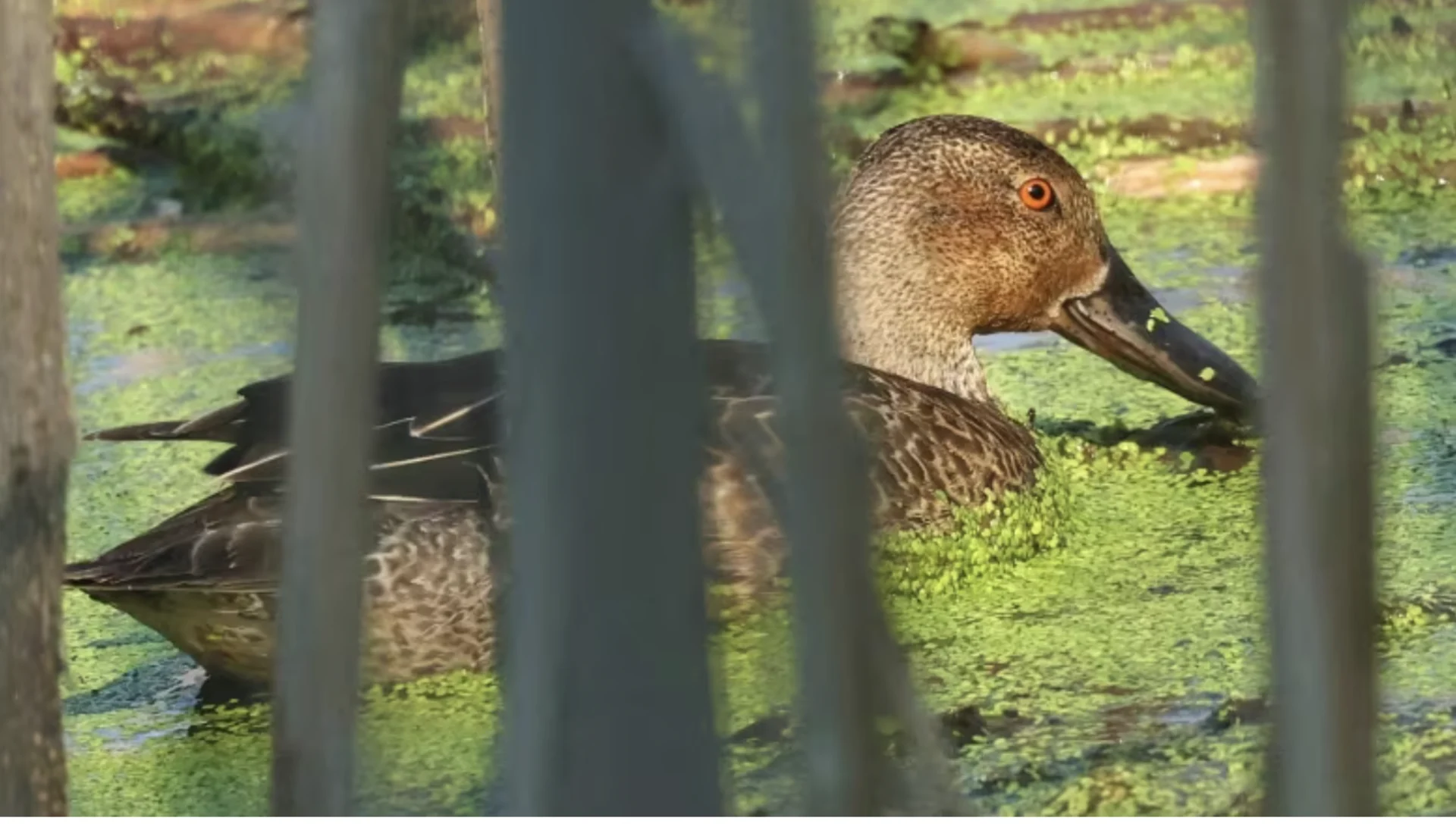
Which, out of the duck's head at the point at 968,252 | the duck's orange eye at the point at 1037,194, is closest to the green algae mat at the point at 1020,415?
the duck's head at the point at 968,252

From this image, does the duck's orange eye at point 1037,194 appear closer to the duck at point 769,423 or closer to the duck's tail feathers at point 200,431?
the duck at point 769,423

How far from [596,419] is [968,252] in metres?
1.98

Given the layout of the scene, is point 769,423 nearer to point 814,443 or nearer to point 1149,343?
point 814,443

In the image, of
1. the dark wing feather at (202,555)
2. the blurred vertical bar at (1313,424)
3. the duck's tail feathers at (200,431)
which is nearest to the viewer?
the blurred vertical bar at (1313,424)

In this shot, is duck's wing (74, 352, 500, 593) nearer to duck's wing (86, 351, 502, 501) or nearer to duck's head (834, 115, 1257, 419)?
duck's wing (86, 351, 502, 501)

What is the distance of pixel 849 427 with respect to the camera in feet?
1.87

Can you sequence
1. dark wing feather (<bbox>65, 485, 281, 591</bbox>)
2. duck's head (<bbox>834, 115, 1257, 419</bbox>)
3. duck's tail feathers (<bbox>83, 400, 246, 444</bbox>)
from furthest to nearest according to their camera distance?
1. duck's head (<bbox>834, 115, 1257, 419</bbox>)
2. duck's tail feathers (<bbox>83, 400, 246, 444</bbox>)
3. dark wing feather (<bbox>65, 485, 281, 591</bbox>)

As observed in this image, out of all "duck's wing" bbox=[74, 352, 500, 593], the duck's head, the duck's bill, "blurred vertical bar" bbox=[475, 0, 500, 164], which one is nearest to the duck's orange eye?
the duck's head

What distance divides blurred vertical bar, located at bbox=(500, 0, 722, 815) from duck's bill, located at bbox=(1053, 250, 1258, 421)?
1719 mm

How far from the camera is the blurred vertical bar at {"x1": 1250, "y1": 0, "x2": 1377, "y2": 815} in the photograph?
1.76 ft

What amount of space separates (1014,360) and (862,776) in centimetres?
217

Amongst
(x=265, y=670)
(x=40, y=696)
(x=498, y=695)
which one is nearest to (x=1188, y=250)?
(x=265, y=670)

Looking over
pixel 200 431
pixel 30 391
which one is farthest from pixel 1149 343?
pixel 30 391

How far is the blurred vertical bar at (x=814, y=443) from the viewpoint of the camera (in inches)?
21.3
